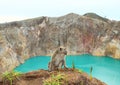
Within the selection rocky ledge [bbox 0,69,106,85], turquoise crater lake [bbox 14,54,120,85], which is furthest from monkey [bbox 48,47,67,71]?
turquoise crater lake [bbox 14,54,120,85]

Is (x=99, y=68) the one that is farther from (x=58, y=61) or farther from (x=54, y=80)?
(x=54, y=80)

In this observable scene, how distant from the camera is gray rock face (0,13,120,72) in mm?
47369

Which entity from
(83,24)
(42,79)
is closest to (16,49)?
(83,24)

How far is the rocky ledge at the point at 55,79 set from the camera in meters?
6.08

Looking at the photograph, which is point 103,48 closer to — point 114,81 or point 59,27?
point 59,27

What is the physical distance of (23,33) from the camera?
153 ft

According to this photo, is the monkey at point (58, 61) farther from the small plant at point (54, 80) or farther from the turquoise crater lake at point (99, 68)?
the turquoise crater lake at point (99, 68)

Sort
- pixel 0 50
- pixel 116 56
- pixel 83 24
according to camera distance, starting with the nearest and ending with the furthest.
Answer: pixel 0 50
pixel 116 56
pixel 83 24

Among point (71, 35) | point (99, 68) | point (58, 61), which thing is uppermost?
point (58, 61)

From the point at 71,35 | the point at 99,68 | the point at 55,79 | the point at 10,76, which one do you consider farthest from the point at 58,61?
the point at 71,35

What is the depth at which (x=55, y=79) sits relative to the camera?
6.06 m

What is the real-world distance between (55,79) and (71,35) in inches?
1709

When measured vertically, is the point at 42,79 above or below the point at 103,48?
above

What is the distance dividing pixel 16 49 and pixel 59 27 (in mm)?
9222
